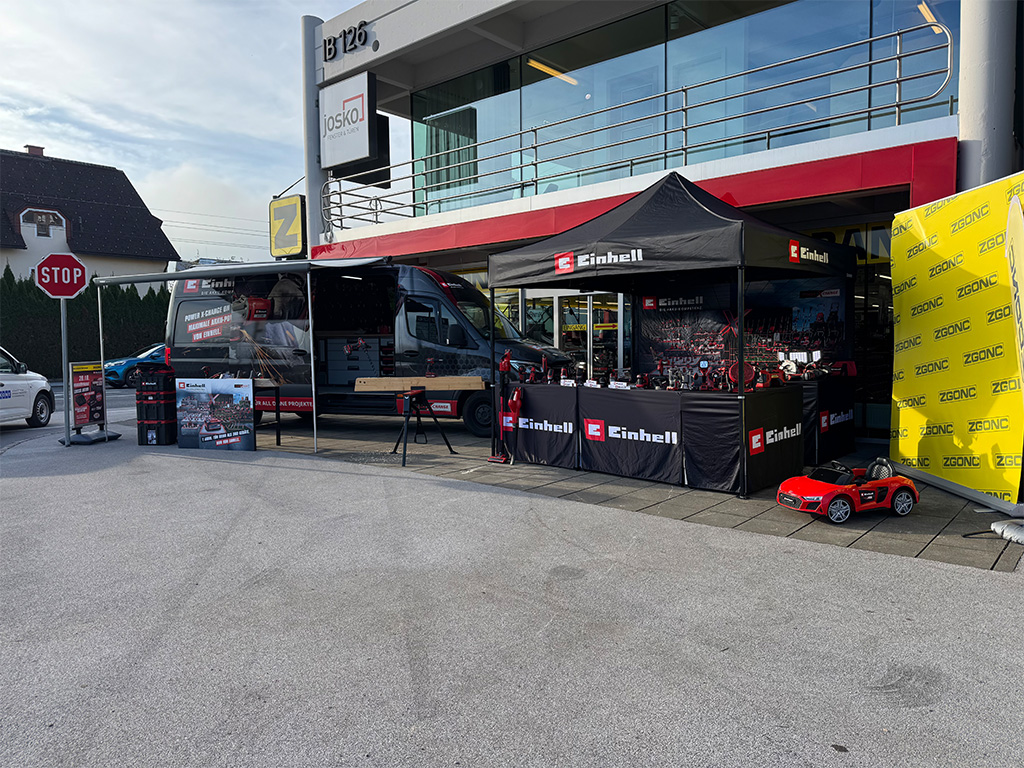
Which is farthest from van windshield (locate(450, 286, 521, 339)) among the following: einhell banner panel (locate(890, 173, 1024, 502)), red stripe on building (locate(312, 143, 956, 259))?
einhell banner panel (locate(890, 173, 1024, 502))

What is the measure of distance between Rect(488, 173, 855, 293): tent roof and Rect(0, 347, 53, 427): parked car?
9968mm

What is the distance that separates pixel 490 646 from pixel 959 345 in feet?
19.5

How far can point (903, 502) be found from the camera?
20.8 feet

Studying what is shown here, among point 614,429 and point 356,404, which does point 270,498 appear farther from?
point 356,404

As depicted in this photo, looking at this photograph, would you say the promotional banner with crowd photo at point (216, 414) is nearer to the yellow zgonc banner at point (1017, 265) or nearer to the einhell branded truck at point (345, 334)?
the einhell branded truck at point (345, 334)

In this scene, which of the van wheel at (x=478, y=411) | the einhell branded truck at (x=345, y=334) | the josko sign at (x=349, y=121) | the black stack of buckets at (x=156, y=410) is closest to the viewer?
the black stack of buckets at (x=156, y=410)

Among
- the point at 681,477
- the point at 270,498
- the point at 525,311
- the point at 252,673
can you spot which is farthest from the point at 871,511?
the point at 525,311

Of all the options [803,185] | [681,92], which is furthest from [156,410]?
[803,185]

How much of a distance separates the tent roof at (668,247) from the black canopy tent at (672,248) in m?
0.01

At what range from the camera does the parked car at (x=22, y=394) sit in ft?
42.1

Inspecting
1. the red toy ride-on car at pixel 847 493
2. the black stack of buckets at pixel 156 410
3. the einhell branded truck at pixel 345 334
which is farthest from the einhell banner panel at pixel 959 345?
the black stack of buckets at pixel 156 410

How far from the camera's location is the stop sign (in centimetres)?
1103

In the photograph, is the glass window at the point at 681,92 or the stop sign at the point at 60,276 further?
the stop sign at the point at 60,276

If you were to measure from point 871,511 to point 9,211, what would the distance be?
40599 millimetres
